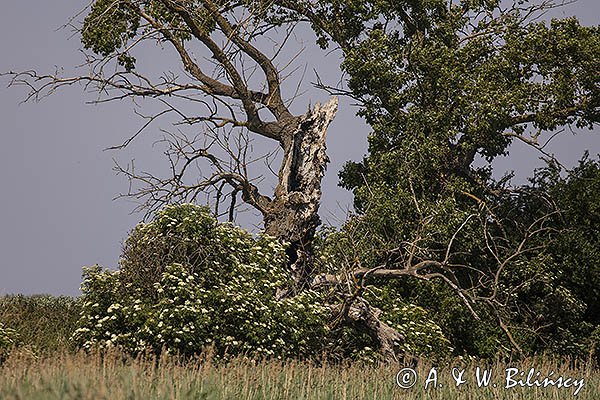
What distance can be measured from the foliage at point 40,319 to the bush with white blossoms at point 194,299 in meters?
1.54

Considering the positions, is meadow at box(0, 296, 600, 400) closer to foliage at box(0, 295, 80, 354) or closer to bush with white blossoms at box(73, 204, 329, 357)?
bush with white blossoms at box(73, 204, 329, 357)

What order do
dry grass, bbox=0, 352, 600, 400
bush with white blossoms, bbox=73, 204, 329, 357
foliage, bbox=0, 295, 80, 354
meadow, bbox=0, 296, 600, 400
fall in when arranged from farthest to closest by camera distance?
foliage, bbox=0, 295, 80, 354 → bush with white blossoms, bbox=73, 204, 329, 357 → meadow, bbox=0, 296, 600, 400 → dry grass, bbox=0, 352, 600, 400

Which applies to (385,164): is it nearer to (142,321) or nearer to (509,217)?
(509,217)

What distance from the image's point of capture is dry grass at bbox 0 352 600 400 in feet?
19.6

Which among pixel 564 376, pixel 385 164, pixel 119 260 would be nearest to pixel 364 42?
pixel 385 164

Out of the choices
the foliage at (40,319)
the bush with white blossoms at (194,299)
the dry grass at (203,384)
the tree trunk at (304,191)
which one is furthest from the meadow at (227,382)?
the foliage at (40,319)

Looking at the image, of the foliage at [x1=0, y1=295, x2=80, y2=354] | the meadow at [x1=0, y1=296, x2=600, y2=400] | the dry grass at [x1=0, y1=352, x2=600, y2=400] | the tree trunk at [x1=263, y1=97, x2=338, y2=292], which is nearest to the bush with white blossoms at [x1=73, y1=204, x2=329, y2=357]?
the foliage at [x1=0, y1=295, x2=80, y2=354]

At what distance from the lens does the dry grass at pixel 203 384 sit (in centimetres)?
596

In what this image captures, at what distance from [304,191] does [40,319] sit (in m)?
6.31

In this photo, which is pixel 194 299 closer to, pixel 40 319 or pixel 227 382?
pixel 227 382

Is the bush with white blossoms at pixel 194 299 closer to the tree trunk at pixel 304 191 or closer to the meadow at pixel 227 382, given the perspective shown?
the tree trunk at pixel 304 191

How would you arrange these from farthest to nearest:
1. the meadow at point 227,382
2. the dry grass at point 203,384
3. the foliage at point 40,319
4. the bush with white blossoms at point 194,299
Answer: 1. the foliage at point 40,319
2. the bush with white blossoms at point 194,299
3. the meadow at point 227,382
4. the dry grass at point 203,384

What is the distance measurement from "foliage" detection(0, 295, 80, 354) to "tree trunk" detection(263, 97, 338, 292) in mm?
4564

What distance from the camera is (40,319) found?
17375 mm
